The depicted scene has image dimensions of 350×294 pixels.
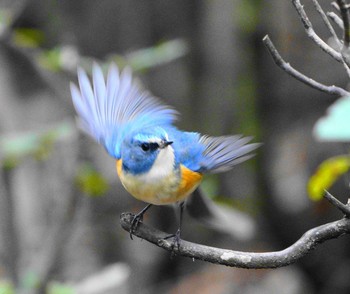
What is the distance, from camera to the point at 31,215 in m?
5.99

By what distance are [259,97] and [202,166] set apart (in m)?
3.30

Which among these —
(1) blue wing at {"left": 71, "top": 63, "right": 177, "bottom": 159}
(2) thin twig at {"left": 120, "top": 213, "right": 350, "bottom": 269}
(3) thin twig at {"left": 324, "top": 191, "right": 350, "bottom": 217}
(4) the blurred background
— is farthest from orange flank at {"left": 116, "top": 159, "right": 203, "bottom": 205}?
(4) the blurred background

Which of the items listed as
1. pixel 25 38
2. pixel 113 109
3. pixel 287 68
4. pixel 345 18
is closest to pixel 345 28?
pixel 345 18

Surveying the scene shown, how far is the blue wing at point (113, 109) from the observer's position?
8.59 ft

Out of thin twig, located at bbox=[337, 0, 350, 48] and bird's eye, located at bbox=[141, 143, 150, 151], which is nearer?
thin twig, located at bbox=[337, 0, 350, 48]

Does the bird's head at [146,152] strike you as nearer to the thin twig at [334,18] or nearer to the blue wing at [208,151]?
the blue wing at [208,151]

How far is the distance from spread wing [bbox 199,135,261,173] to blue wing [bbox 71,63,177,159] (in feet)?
0.93

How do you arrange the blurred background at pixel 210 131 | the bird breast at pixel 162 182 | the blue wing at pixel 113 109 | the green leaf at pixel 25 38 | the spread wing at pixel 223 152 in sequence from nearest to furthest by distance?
the spread wing at pixel 223 152, the bird breast at pixel 162 182, the blue wing at pixel 113 109, the green leaf at pixel 25 38, the blurred background at pixel 210 131

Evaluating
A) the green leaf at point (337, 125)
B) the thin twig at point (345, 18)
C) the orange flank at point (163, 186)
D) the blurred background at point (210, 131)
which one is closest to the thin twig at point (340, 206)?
the thin twig at point (345, 18)

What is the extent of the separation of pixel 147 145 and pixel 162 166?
4.8 inches

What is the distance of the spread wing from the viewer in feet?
7.09

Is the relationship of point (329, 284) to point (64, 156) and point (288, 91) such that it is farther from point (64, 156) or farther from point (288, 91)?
point (64, 156)

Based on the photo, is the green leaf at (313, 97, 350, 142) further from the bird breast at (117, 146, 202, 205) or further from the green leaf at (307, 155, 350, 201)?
the bird breast at (117, 146, 202, 205)

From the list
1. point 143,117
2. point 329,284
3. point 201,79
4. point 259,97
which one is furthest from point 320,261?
point 143,117
